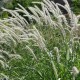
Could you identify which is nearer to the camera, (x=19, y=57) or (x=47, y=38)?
(x=19, y=57)

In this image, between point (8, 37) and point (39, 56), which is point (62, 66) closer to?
point (39, 56)

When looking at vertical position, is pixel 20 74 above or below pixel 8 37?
below

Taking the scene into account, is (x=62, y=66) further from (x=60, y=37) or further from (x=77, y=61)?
(x=60, y=37)

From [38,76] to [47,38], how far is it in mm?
1058

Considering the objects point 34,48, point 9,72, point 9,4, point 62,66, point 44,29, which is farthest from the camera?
point 9,4

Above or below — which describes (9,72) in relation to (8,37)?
below

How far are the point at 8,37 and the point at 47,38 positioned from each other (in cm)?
72

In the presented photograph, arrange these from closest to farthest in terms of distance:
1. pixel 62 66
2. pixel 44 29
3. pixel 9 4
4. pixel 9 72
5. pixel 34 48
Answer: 1. pixel 62 66
2. pixel 9 72
3. pixel 34 48
4. pixel 44 29
5. pixel 9 4

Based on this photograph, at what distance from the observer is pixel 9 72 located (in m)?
5.22

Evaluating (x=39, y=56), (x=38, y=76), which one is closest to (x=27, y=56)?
(x=39, y=56)

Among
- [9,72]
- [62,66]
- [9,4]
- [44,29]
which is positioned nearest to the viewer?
[62,66]

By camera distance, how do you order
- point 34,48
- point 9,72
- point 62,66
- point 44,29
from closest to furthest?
1. point 62,66
2. point 9,72
3. point 34,48
4. point 44,29

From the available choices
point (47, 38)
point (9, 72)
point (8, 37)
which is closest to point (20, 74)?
point (9, 72)

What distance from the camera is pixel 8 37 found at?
5355mm
